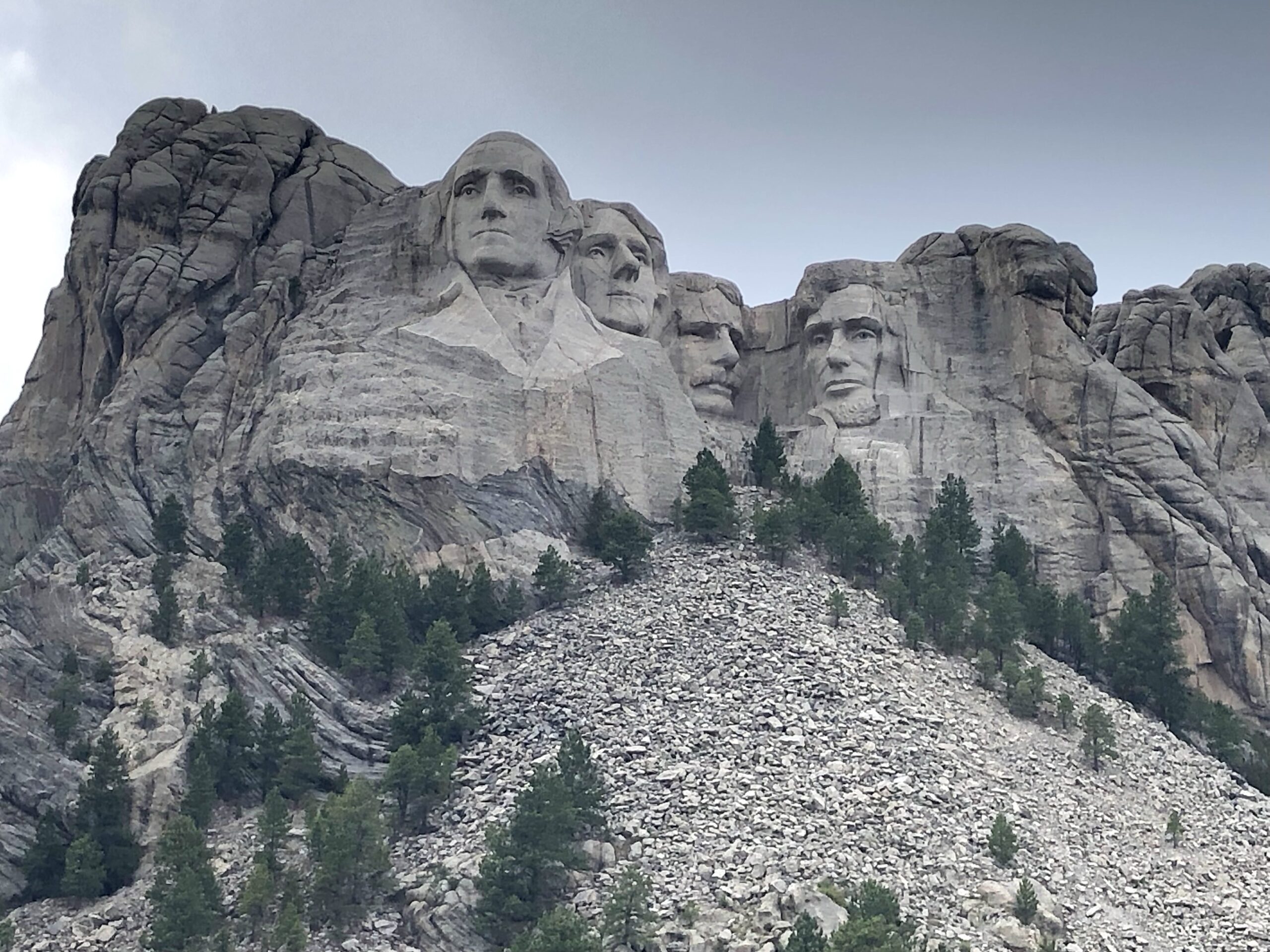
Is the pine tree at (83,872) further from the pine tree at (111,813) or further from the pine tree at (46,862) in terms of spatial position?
the pine tree at (46,862)

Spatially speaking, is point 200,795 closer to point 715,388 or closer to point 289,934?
point 289,934

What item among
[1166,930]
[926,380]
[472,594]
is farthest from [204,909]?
[926,380]

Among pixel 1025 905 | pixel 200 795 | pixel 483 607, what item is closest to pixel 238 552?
pixel 483 607

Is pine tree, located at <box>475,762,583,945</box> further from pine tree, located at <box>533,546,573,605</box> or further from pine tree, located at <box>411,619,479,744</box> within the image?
pine tree, located at <box>533,546,573,605</box>

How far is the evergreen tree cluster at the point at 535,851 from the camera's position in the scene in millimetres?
42906

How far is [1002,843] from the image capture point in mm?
44281

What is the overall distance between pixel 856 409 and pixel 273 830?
22.7 meters

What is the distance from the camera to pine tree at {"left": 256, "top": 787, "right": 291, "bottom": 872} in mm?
45156

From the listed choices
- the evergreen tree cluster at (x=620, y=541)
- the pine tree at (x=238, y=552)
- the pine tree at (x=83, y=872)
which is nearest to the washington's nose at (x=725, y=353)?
the evergreen tree cluster at (x=620, y=541)

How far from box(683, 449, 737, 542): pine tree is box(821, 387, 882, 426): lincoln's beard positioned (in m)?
5.95

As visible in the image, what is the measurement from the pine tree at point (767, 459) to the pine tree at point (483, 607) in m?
9.57

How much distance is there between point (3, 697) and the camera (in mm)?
50000

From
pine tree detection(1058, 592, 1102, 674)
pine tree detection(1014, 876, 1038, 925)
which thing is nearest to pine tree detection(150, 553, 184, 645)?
pine tree detection(1014, 876, 1038, 925)

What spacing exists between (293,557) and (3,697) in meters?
7.16
